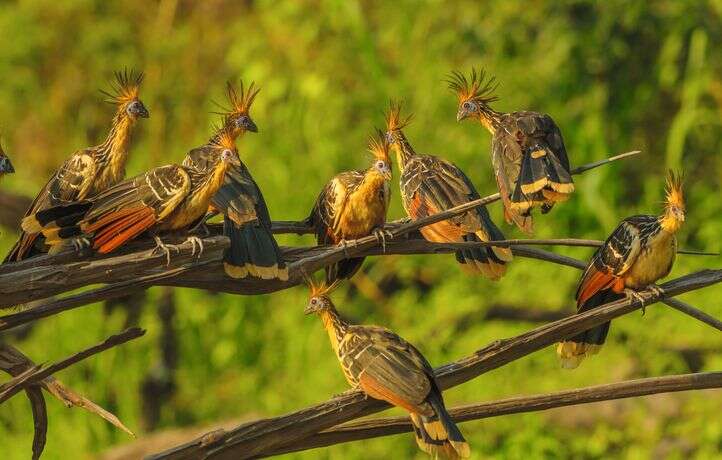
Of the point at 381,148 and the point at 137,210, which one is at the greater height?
the point at 381,148

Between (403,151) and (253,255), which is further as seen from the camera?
(403,151)

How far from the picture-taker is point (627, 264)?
4680mm

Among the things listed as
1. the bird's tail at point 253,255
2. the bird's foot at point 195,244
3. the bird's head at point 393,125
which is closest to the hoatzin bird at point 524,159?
the bird's head at point 393,125

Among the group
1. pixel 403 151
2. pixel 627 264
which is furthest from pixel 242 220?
pixel 403 151

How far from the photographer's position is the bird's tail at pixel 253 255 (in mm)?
3500

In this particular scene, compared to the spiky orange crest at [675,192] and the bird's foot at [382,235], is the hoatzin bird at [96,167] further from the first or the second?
the spiky orange crest at [675,192]

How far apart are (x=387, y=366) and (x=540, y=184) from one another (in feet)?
2.20

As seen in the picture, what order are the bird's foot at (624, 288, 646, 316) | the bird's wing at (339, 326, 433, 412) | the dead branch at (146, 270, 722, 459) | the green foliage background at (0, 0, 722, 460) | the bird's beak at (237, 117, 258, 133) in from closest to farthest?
the dead branch at (146, 270, 722, 459), the bird's wing at (339, 326, 433, 412), the bird's foot at (624, 288, 646, 316), the bird's beak at (237, 117, 258, 133), the green foliage background at (0, 0, 722, 460)

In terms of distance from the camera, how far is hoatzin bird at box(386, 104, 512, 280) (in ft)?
15.8

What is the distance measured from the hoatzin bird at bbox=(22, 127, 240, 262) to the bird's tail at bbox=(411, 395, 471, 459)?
0.80 m

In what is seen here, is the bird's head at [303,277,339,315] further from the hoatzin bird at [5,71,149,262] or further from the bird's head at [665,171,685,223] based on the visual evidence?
the bird's head at [665,171,685,223]

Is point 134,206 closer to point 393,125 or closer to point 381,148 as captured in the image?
point 381,148

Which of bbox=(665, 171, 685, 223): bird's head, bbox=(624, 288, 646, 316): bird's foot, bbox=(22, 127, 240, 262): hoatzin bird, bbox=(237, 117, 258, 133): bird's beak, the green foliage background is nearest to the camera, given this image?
bbox=(22, 127, 240, 262): hoatzin bird

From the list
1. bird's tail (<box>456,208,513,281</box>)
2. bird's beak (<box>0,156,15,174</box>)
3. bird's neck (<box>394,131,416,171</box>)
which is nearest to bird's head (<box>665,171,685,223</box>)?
bird's tail (<box>456,208,513,281</box>)
